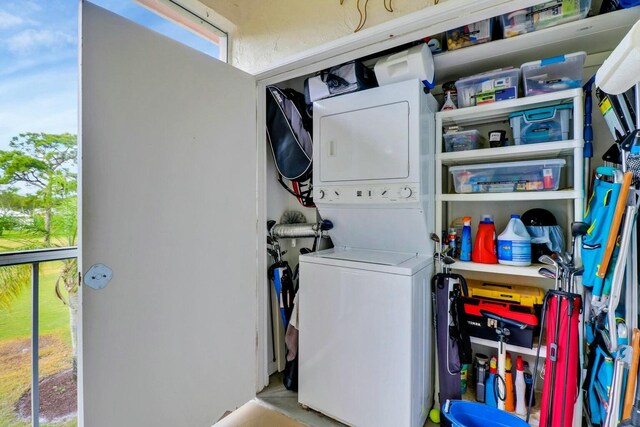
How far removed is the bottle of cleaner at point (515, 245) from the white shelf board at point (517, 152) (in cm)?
41

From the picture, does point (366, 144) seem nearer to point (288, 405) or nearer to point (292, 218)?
point (292, 218)

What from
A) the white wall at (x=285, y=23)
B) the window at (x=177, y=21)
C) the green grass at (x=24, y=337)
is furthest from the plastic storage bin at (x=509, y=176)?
the green grass at (x=24, y=337)

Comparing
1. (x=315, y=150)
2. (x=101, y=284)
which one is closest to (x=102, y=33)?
Result: (x=101, y=284)

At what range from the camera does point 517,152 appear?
1.66m

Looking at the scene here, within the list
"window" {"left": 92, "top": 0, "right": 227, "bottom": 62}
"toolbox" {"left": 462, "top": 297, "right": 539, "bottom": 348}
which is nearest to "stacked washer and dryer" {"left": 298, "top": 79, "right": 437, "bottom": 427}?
"toolbox" {"left": 462, "top": 297, "right": 539, "bottom": 348}

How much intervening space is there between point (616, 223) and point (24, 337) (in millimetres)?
2850

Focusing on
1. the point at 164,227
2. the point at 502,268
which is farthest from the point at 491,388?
the point at 164,227

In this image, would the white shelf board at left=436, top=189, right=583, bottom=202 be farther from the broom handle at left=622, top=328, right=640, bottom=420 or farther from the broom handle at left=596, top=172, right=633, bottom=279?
the broom handle at left=622, top=328, right=640, bottom=420

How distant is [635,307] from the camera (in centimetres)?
117

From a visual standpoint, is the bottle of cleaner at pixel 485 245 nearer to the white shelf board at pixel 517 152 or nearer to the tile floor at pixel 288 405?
the white shelf board at pixel 517 152

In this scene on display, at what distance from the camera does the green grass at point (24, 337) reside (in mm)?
1441

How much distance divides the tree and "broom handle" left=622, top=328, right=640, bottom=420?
260cm

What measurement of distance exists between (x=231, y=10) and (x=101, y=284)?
2.25m

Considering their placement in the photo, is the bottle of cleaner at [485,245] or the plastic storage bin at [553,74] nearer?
the plastic storage bin at [553,74]
